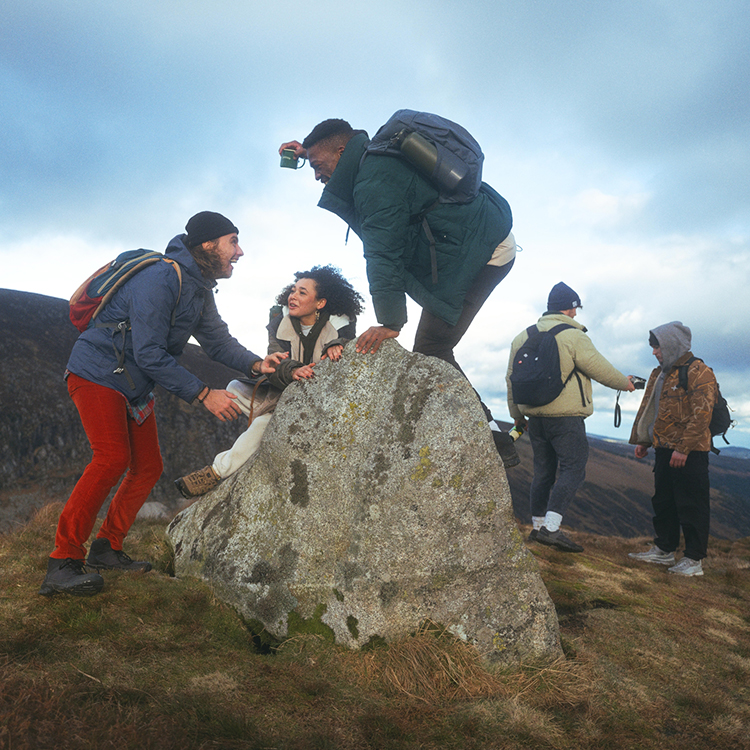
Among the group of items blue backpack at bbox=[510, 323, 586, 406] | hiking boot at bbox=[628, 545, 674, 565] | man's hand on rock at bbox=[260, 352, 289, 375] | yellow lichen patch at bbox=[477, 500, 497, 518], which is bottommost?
hiking boot at bbox=[628, 545, 674, 565]

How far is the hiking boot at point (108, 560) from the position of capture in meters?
5.05

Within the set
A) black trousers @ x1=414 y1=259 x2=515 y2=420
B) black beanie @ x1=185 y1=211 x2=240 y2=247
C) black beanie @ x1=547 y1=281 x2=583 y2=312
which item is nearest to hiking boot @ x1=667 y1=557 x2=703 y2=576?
black beanie @ x1=547 y1=281 x2=583 y2=312

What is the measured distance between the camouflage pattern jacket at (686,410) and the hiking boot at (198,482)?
6654mm

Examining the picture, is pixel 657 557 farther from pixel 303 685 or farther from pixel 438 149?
pixel 438 149

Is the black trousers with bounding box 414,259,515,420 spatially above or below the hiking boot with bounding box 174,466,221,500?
above

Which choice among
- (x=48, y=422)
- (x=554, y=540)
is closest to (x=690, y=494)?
(x=554, y=540)

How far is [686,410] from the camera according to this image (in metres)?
7.92

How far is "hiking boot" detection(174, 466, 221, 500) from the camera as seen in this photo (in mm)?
5758

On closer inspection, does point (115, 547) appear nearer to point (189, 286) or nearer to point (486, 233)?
point (189, 286)

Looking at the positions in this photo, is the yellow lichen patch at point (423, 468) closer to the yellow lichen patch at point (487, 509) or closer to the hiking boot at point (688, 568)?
the yellow lichen patch at point (487, 509)

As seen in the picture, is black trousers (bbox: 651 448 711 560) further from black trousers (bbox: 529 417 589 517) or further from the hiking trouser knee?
the hiking trouser knee

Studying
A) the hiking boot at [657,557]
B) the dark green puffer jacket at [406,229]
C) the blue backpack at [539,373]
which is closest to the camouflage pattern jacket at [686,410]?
the blue backpack at [539,373]

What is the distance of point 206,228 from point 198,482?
2720 mm

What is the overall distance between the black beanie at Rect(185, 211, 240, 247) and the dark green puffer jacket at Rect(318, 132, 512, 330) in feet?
3.28
